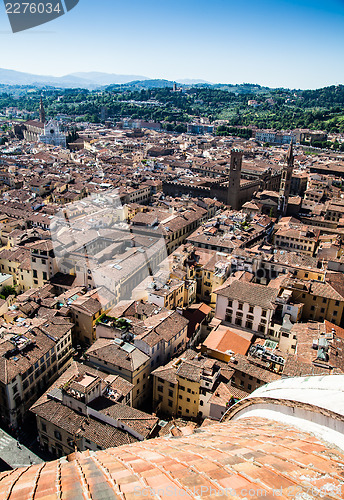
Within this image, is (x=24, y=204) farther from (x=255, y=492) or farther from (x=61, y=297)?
(x=255, y=492)

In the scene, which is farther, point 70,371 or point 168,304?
point 168,304

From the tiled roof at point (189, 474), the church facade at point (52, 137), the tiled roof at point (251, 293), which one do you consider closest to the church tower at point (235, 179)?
the tiled roof at point (251, 293)

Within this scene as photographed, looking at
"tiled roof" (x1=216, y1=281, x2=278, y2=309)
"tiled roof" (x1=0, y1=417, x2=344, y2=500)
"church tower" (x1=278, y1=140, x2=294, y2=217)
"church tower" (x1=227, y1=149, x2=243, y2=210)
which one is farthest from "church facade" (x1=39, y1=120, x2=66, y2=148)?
"tiled roof" (x1=0, y1=417, x2=344, y2=500)

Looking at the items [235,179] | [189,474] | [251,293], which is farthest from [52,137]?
[189,474]

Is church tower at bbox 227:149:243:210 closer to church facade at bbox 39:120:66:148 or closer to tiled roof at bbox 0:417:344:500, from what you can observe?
tiled roof at bbox 0:417:344:500

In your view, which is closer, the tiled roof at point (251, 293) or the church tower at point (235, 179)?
the tiled roof at point (251, 293)

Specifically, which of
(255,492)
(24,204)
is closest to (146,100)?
(24,204)

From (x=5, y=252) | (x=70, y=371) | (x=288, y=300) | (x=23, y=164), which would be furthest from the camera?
(x=23, y=164)

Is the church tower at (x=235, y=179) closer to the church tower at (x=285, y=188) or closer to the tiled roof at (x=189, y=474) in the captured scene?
the church tower at (x=285, y=188)
